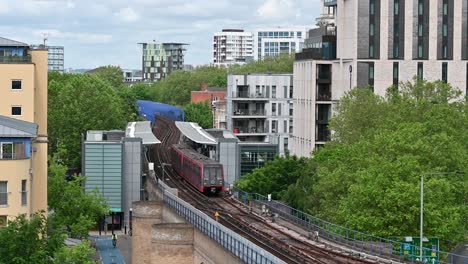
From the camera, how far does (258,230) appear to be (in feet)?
235

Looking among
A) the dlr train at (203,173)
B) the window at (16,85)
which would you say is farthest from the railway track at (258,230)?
the window at (16,85)

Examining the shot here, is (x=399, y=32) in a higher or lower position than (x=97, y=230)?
higher

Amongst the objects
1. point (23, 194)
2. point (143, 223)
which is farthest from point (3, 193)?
point (143, 223)

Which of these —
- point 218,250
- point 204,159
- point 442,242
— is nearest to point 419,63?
point 204,159

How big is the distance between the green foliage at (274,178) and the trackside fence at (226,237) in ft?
54.4

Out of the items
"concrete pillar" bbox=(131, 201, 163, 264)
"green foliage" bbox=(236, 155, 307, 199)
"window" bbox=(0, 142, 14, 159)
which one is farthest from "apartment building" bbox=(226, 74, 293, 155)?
"window" bbox=(0, 142, 14, 159)

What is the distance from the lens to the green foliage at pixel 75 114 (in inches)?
5335

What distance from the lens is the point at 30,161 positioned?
196ft

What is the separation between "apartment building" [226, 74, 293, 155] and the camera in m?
160

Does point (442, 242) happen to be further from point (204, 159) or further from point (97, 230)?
point (97, 230)

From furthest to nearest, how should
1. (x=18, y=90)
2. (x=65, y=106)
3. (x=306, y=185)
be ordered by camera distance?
(x=65, y=106) < (x=306, y=185) < (x=18, y=90)

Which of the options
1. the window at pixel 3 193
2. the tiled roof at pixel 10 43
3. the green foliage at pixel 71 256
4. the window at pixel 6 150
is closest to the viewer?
the green foliage at pixel 71 256

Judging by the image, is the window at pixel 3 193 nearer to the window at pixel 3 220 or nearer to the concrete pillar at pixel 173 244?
the window at pixel 3 220

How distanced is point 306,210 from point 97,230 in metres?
30.1
